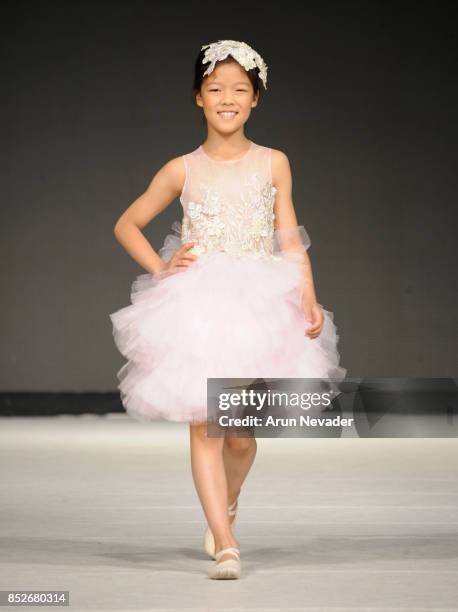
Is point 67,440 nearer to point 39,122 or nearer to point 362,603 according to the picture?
point 39,122

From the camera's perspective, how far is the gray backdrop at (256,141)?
7.21 m

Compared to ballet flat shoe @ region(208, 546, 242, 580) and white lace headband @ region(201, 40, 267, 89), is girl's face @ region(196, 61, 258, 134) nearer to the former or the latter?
white lace headband @ region(201, 40, 267, 89)

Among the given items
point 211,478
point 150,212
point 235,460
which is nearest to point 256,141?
point 150,212

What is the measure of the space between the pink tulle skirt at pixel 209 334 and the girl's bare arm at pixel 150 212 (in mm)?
59

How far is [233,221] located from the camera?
2.55 meters

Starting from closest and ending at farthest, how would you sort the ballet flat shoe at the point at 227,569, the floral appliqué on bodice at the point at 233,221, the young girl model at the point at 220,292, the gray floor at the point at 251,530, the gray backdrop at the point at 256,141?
the gray floor at the point at 251,530
the ballet flat shoe at the point at 227,569
the young girl model at the point at 220,292
the floral appliqué on bodice at the point at 233,221
the gray backdrop at the point at 256,141

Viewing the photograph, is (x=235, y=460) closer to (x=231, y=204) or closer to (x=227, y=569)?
(x=227, y=569)

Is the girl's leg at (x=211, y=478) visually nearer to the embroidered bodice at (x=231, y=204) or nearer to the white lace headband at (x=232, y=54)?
the embroidered bodice at (x=231, y=204)

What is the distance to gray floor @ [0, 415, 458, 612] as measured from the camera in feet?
7.07

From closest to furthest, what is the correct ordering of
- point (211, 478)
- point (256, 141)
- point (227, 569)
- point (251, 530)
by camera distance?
point (227, 569), point (211, 478), point (251, 530), point (256, 141)

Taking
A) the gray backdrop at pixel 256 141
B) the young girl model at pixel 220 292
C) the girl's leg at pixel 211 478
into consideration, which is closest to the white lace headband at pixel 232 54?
the young girl model at pixel 220 292

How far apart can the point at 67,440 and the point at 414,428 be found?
1693 millimetres

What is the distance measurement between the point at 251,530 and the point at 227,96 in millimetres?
925

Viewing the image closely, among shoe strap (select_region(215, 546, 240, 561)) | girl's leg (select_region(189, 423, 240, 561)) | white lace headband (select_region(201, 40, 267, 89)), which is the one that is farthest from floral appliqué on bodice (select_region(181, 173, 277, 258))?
shoe strap (select_region(215, 546, 240, 561))
